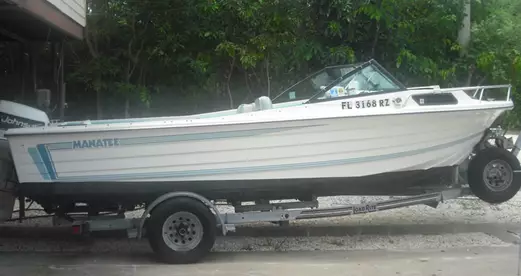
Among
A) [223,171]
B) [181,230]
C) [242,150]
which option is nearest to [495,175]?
[242,150]

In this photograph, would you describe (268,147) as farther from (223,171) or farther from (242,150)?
(223,171)

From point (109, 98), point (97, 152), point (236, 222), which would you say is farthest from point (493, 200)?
point (109, 98)

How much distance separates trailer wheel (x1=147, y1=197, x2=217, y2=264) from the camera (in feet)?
20.9

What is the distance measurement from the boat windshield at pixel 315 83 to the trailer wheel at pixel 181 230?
2078 millimetres

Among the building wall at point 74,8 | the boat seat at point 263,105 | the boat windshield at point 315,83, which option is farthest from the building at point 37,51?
the boat windshield at point 315,83

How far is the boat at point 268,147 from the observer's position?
6.24m

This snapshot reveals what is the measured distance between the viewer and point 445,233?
25.8 feet

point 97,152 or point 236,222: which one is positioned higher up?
point 97,152

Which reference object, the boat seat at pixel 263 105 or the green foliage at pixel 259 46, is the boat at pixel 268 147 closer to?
the boat seat at pixel 263 105

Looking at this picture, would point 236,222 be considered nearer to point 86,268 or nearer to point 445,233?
point 86,268

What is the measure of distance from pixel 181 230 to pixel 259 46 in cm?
416

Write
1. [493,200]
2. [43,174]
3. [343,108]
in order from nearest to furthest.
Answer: [43,174] < [343,108] < [493,200]

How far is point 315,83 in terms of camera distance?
7469 millimetres

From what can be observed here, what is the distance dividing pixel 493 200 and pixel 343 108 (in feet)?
7.66
